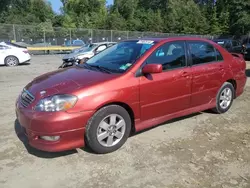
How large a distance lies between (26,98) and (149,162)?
1.96m

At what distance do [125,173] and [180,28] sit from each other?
50.5m

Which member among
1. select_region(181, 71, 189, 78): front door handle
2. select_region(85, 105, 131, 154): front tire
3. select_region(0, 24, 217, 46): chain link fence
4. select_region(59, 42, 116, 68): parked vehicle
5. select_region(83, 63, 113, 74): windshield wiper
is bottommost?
select_region(85, 105, 131, 154): front tire

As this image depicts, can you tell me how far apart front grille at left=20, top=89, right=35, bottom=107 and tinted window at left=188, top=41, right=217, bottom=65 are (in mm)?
2811

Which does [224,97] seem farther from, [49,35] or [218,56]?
[49,35]

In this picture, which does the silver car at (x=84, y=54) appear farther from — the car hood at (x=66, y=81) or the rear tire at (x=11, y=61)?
the car hood at (x=66, y=81)

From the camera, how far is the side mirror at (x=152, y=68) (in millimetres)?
4246

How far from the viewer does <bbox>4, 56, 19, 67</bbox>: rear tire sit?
1512cm

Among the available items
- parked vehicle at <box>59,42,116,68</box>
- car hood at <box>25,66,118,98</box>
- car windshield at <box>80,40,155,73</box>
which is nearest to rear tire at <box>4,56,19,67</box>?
parked vehicle at <box>59,42,116,68</box>

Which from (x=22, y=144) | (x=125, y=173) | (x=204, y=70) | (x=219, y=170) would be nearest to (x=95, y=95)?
(x=125, y=173)

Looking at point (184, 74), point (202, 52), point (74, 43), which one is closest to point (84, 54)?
point (202, 52)

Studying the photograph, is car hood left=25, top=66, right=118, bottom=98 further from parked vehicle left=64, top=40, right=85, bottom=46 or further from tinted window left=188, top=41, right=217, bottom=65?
parked vehicle left=64, top=40, right=85, bottom=46

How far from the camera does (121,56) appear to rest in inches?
191

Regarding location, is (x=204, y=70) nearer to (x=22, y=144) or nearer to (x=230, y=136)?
(x=230, y=136)

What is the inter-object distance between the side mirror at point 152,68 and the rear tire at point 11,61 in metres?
12.6
